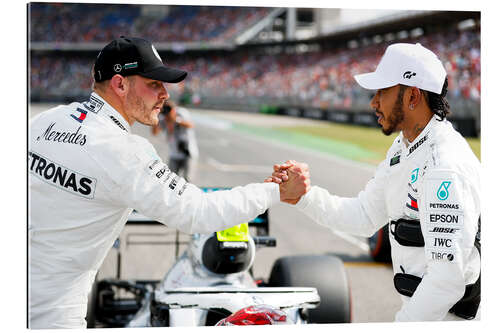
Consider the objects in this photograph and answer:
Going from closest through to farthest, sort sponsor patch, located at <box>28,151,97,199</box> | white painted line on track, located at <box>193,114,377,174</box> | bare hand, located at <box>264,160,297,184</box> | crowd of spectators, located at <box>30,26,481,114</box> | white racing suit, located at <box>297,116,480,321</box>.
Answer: white racing suit, located at <box>297,116,480,321</box> < sponsor patch, located at <box>28,151,97,199</box> < bare hand, located at <box>264,160,297,184</box> < white painted line on track, located at <box>193,114,377,174</box> < crowd of spectators, located at <box>30,26,481,114</box>

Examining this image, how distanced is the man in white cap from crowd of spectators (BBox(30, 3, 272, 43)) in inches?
77.7

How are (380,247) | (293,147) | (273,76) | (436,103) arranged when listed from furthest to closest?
(273,76) → (293,147) → (380,247) → (436,103)

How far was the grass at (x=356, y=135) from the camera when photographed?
14.9 metres

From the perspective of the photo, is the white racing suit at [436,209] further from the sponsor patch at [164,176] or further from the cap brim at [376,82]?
the sponsor patch at [164,176]

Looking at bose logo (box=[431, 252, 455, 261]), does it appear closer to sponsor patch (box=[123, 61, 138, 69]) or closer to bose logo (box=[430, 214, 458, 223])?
bose logo (box=[430, 214, 458, 223])

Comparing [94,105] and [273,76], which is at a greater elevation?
[273,76]

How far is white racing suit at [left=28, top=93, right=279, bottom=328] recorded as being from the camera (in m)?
2.26

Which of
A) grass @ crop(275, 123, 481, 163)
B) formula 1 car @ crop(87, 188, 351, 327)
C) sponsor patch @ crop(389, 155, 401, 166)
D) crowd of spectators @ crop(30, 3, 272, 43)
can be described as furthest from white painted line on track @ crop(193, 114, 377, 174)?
sponsor patch @ crop(389, 155, 401, 166)

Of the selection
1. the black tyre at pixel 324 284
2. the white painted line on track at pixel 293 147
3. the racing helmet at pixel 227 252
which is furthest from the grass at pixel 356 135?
the racing helmet at pixel 227 252

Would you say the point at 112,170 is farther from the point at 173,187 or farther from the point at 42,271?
the point at 42,271

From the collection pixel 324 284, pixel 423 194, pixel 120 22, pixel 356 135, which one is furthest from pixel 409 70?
pixel 356 135

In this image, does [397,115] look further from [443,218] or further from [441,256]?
[441,256]

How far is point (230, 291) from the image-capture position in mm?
3064

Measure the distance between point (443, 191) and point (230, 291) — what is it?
1.33 meters
